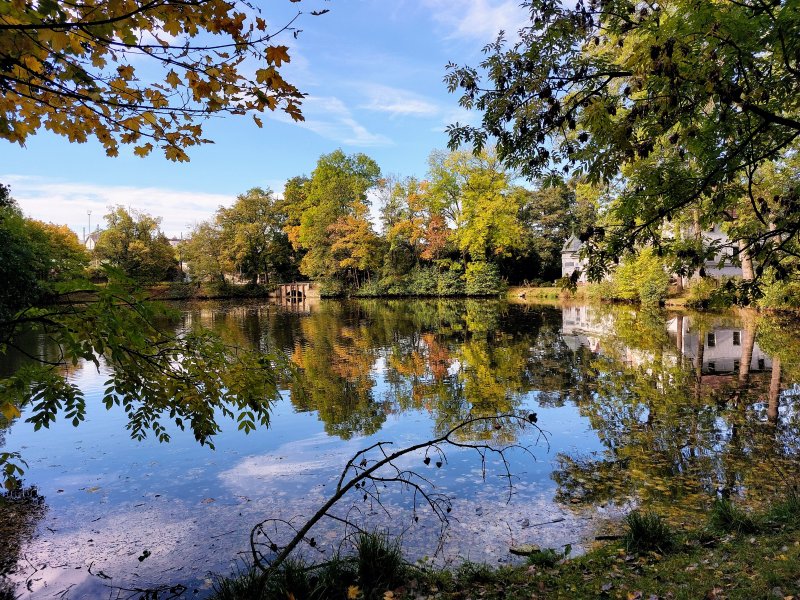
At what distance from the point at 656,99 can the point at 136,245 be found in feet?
182

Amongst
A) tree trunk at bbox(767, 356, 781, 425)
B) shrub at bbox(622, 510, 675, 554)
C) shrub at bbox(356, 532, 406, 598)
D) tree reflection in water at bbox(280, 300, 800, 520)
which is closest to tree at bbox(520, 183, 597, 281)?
tree reflection in water at bbox(280, 300, 800, 520)

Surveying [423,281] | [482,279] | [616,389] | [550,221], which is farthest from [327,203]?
[616,389]

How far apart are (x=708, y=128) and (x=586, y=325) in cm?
2026

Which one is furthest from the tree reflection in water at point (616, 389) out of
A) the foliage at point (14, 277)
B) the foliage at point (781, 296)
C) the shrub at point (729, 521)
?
the foliage at point (14, 277)

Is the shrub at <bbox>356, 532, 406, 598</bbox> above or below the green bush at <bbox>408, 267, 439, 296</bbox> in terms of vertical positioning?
below

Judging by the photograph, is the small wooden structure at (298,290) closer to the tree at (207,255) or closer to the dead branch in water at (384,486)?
the tree at (207,255)

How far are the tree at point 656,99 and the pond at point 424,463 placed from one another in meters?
2.99

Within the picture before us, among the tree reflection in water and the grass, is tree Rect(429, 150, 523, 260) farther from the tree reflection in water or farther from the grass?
the grass

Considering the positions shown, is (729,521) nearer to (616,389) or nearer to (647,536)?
(647,536)

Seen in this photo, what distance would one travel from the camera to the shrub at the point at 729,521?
14.7ft

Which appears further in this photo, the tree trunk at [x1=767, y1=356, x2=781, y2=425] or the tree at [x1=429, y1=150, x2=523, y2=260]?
the tree at [x1=429, y1=150, x2=523, y2=260]

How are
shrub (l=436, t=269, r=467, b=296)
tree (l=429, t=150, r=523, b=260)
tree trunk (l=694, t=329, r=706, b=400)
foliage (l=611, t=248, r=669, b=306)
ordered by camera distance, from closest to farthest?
tree trunk (l=694, t=329, r=706, b=400) < foliage (l=611, t=248, r=669, b=306) < tree (l=429, t=150, r=523, b=260) < shrub (l=436, t=269, r=467, b=296)

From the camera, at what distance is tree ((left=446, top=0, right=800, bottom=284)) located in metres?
3.85

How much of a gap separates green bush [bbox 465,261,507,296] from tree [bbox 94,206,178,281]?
100ft
